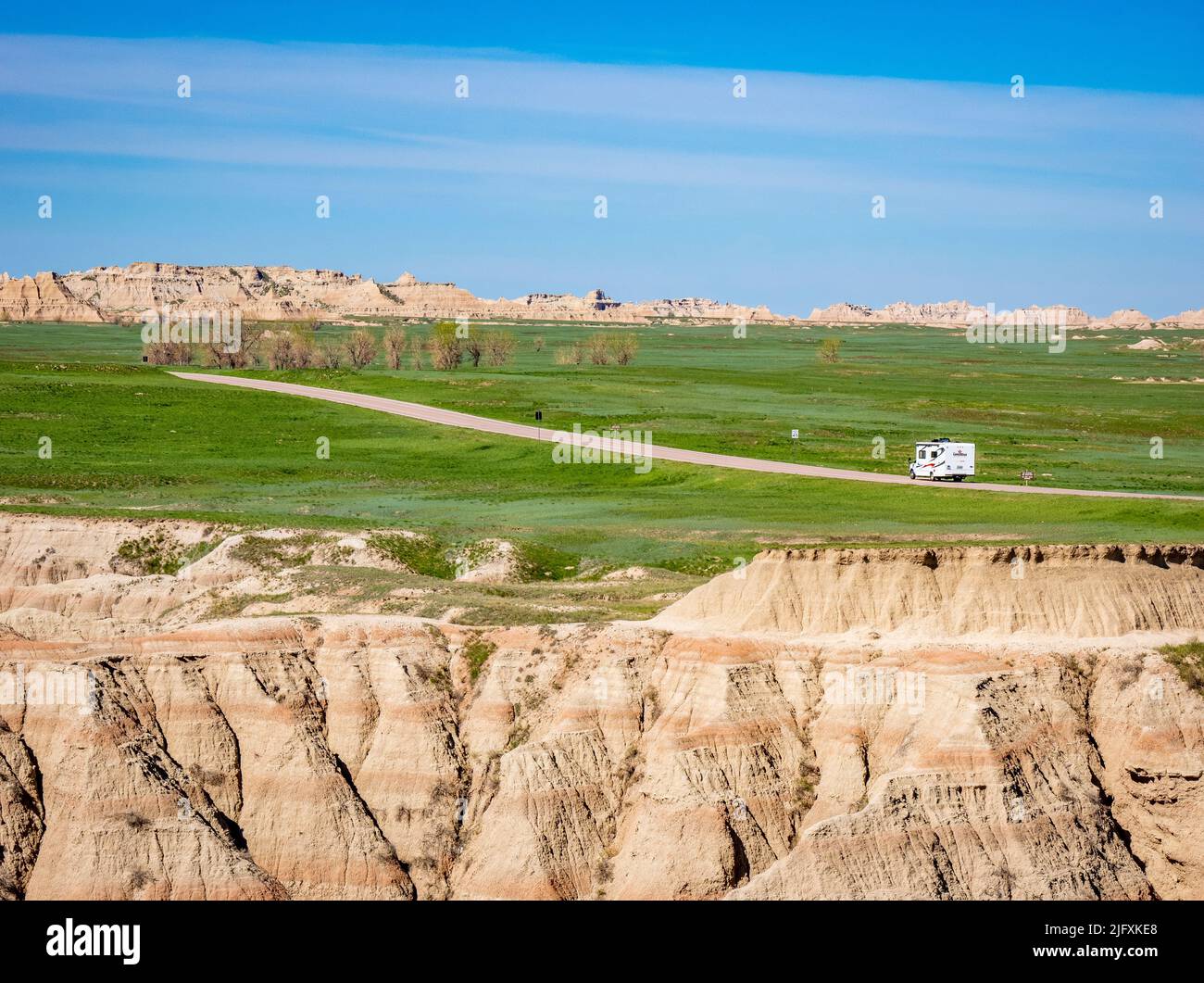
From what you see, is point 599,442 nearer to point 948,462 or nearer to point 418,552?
point 948,462

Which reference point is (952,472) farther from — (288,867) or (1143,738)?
(288,867)

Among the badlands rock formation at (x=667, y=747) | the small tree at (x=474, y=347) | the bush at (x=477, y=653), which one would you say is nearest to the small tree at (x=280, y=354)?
the small tree at (x=474, y=347)

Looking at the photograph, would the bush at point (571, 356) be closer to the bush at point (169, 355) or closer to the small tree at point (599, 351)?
the small tree at point (599, 351)

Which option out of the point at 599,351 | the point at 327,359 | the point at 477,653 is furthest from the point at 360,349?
the point at 477,653

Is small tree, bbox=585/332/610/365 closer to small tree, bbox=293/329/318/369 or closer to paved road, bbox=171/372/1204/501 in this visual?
small tree, bbox=293/329/318/369
